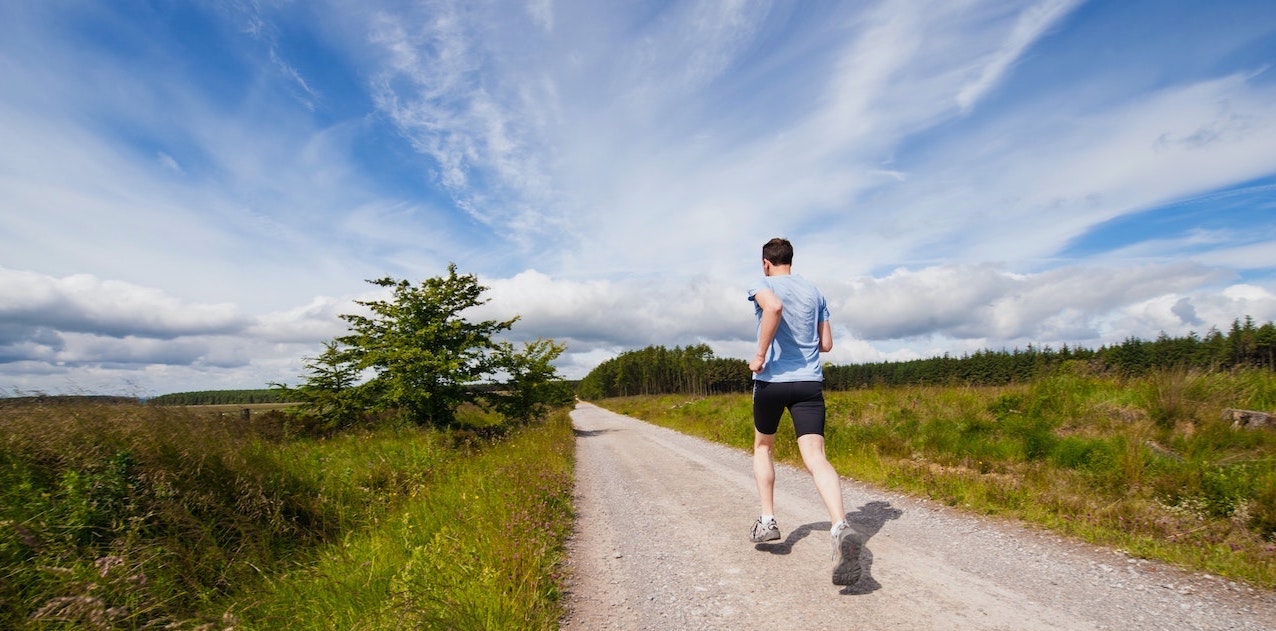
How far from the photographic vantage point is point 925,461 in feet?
24.4

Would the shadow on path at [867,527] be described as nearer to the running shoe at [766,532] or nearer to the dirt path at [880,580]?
the dirt path at [880,580]

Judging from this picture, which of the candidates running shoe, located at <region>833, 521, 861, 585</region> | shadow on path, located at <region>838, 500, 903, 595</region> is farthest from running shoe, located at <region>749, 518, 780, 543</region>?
running shoe, located at <region>833, 521, 861, 585</region>

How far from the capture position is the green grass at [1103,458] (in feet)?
13.4

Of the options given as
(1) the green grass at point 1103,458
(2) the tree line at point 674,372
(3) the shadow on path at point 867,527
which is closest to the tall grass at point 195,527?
(3) the shadow on path at point 867,527

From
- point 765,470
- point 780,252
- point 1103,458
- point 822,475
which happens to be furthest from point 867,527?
point 1103,458

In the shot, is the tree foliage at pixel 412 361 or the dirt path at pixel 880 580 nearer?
the dirt path at pixel 880 580

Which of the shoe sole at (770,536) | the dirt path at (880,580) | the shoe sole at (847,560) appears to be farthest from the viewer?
the shoe sole at (770,536)

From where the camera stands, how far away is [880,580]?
11.4 feet

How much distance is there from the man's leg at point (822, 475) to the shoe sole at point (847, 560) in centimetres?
16

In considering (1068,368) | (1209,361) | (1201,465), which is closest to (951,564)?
(1201,465)

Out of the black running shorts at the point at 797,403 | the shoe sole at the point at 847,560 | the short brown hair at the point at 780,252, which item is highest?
the short brown hair at the point at 780,252

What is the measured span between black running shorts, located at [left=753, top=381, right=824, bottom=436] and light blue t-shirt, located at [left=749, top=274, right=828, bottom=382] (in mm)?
60

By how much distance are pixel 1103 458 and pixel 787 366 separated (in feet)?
15.3

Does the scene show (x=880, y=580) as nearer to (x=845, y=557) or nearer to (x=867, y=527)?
(x=845, y=557)
